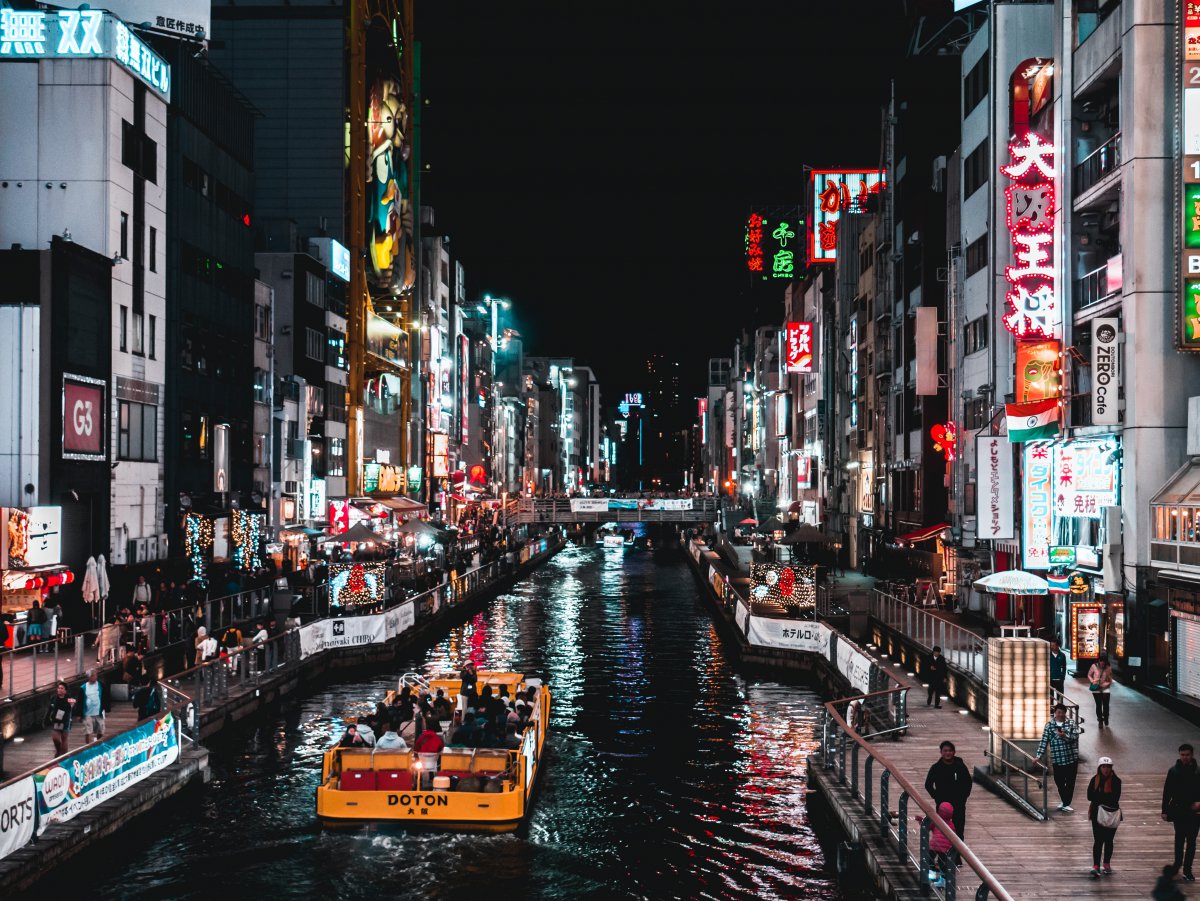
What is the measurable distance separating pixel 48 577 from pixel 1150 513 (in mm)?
32617

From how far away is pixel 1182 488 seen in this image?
1267 inches

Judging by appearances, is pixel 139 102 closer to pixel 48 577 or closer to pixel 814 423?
pixel 48 577

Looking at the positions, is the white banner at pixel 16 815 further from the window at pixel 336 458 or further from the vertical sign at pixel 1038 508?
the window at pixel 336 458

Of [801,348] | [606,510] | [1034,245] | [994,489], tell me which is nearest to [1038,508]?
[994,489]

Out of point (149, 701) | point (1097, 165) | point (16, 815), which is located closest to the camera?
point (16, 815)

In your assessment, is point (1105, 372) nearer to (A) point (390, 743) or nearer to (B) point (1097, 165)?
(B) point (1097, 165)

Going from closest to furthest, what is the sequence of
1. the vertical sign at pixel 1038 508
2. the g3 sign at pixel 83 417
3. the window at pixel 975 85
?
the vertical sign at pixel 1038 508
the g3 sign at pixel 83 417
the window at pixel 975 85

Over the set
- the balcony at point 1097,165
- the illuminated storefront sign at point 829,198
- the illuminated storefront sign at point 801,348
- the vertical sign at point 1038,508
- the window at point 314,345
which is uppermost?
the illuminated storefront sign at point 829,198

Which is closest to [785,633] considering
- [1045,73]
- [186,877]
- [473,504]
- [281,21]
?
[1045,73]

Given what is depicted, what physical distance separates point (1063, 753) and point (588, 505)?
116 meters

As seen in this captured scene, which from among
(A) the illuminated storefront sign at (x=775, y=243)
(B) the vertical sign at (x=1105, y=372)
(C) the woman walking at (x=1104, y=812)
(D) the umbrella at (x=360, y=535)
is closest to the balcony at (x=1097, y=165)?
(B) the vertical sign at (x=1105, y=372)

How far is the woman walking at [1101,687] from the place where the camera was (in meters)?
28.5

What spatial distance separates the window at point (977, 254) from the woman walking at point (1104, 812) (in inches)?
1544

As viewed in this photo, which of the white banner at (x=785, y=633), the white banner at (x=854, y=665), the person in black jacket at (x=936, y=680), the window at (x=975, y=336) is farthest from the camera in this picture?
the window at (x=975, y=336)
